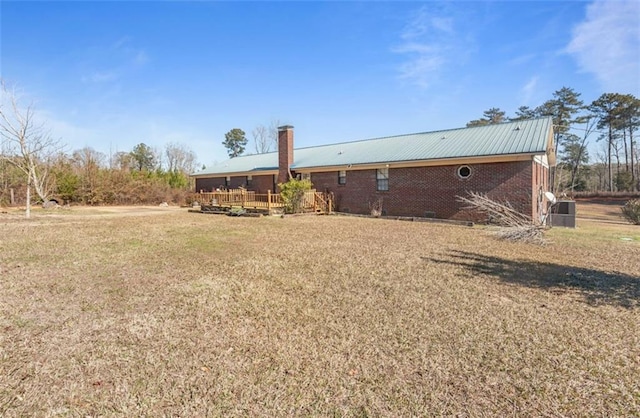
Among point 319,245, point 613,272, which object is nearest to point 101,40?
point 319,245

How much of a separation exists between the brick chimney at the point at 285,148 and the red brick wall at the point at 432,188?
2.81m

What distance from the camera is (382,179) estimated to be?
17.1 m

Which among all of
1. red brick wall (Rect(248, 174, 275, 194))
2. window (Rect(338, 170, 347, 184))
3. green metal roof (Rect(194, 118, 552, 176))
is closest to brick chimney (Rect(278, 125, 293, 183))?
green metal roof (Rect(194, 118, 552, 176))

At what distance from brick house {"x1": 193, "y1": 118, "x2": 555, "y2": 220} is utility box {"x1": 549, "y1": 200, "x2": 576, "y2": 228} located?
0.61m

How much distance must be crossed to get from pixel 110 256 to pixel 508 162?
44.1 feet

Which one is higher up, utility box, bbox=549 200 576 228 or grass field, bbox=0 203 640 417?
utility box, bbox=549 200 576 228

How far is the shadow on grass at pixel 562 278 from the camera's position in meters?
5.16

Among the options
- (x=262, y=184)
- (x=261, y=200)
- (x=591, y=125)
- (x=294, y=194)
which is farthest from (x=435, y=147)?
(x=591, y=125)

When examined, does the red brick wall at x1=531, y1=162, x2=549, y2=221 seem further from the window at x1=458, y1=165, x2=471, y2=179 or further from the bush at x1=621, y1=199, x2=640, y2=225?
the bush at x1=621, y1=199, x2=640, y2=225

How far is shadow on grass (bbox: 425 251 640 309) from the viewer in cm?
516

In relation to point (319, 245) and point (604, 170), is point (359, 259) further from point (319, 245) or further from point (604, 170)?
point (604, 170)

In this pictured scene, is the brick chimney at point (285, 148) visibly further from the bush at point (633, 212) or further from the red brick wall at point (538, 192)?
the bush at point (633, 212)

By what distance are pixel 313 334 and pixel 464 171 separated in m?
12.6

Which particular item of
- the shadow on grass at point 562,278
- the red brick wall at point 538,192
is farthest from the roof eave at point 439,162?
the shadow on grass at point 562,278
